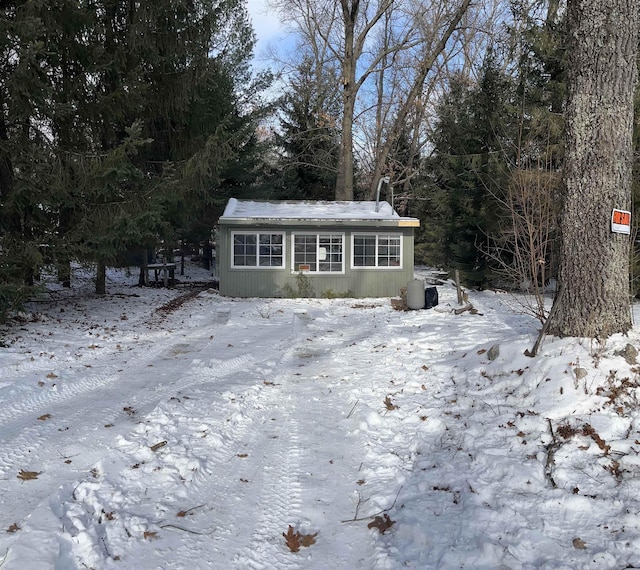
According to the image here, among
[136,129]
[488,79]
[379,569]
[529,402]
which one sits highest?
[488,79]

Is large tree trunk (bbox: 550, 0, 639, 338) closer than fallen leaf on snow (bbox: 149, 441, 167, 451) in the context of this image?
No

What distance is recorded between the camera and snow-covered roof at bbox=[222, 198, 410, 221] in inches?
607

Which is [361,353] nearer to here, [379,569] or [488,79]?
[379,569]

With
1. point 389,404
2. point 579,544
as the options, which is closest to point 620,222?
point 389,404

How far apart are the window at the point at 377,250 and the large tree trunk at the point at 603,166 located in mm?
11078

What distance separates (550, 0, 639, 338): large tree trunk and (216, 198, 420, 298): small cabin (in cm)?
1056

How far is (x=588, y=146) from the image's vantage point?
4828 mm

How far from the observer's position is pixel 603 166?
188 inches

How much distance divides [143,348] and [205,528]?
5141 mm

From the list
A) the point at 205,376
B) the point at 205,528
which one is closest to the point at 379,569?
the point at 205,528

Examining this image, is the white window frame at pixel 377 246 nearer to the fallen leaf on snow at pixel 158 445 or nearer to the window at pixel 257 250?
the window at pixel 257 250

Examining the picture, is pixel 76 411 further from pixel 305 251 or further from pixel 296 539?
pixel 305 251

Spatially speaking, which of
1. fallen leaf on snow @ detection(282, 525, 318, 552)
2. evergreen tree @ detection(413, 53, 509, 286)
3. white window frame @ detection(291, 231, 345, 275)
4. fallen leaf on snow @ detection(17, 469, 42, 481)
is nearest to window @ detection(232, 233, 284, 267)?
white window frame @ detection(291, 231, 345, 275)

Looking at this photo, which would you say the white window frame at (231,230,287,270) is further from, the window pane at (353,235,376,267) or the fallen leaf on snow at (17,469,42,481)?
the fallen leaf on snow at (17,469,42,481)
